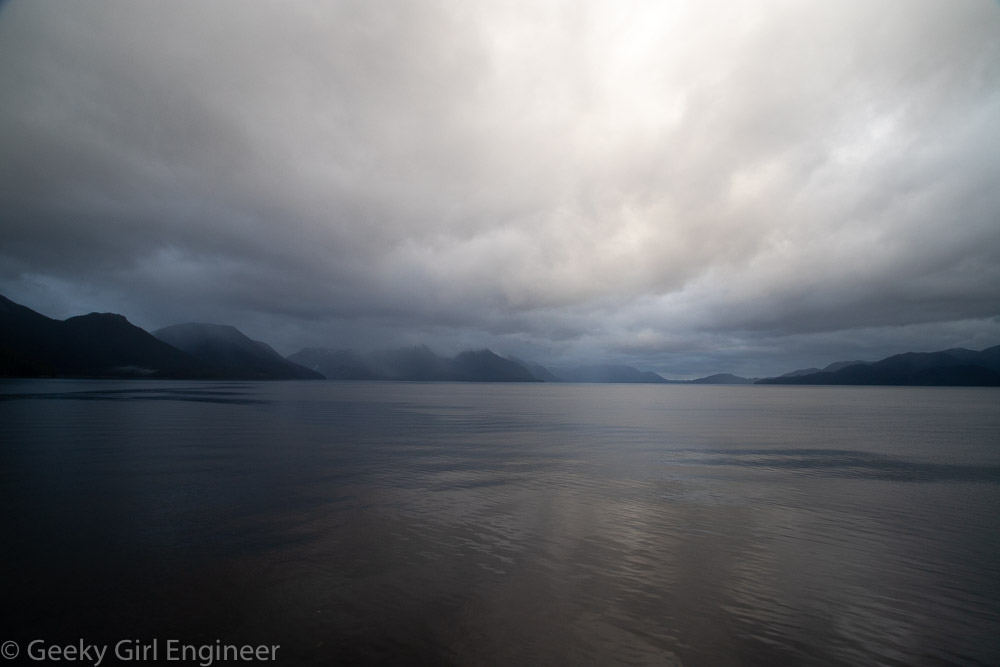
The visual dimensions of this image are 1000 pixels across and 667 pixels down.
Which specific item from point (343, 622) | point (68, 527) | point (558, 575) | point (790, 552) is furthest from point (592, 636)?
point (68, 527)

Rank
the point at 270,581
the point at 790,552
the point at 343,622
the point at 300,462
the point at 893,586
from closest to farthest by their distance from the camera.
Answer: the point at 343,622
the point at 270,581
the point at 893,586
the point at 790,552
the point at 300,462

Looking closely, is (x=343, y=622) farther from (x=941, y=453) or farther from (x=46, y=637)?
(x=941, y=453)

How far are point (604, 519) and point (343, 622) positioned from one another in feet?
47.7

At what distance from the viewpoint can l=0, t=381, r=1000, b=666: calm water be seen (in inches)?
500

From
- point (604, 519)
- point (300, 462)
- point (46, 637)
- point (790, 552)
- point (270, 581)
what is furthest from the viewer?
point (300, 462)

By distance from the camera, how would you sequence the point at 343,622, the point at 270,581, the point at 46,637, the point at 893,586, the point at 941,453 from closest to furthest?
the point at 46,637, the point at 343,622, the point at 270,581, the point at 893,586, the point at 941,453

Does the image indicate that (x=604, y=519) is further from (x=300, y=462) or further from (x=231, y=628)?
(x=300, y=462)

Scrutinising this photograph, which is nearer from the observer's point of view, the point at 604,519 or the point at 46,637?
the point at 46,637

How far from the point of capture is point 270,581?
1554cm

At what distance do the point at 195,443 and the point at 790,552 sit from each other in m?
51.0

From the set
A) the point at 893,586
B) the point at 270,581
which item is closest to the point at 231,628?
the point at 270,581

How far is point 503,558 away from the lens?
18.3 m

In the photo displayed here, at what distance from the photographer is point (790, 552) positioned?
19.7 m

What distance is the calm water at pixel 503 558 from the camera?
500 inches
